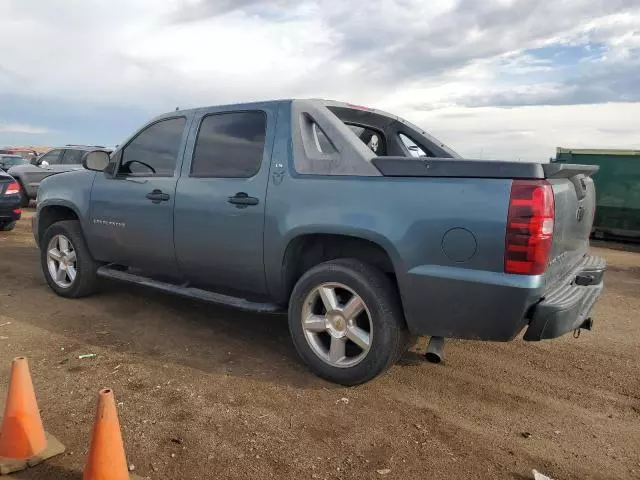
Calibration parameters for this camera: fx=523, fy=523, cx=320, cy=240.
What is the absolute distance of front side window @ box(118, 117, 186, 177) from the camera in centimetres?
457

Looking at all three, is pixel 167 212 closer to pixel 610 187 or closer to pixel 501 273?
pixel 501 273

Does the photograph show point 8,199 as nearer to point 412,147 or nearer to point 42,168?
point 42,168

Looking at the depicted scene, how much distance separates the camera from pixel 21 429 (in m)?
2.63

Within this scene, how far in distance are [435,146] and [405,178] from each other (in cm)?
194

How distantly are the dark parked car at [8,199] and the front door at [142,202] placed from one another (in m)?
6.20

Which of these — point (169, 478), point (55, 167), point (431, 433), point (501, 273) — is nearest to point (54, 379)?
point (169, 478)

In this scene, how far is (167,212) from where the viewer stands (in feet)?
14.5

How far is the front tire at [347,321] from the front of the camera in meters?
3.35

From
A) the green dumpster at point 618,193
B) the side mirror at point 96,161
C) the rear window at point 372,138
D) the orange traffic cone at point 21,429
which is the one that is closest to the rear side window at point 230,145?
the rear window at point 372,138

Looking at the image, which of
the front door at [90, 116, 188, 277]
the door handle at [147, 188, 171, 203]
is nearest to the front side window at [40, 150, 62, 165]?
the front door at [90, 116, 188, 277]

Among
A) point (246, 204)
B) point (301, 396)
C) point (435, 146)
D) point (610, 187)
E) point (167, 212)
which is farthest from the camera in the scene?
point (610, 187)

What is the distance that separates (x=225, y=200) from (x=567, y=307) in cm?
248

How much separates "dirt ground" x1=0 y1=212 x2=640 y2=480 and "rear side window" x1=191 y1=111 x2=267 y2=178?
1436 mm

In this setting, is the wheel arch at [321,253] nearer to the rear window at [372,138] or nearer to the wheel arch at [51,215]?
the rear window at [372,138]
